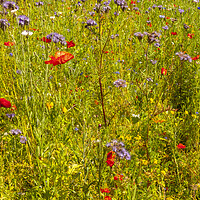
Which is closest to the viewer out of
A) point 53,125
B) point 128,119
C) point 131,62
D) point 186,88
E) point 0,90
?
point 53,125

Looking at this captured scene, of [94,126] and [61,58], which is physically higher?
[61,58]

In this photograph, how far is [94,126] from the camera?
2.00 metres

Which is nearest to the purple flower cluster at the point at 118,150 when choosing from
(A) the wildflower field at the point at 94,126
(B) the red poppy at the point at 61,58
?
(A) the wildflower field at the point at 94,126

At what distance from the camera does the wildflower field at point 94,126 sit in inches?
55.6

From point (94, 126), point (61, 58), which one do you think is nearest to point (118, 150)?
point (94, 126)

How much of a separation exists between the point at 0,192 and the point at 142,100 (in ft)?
5.58

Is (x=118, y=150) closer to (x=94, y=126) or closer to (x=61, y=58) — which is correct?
(x=94, y=126)

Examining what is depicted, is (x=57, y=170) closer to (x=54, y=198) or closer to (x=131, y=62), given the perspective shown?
(x=54, y=198)

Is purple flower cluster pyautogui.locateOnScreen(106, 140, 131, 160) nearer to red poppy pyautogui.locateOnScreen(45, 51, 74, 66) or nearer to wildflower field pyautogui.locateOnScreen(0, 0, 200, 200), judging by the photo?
wildflower field pyautogui.locateOnScreen(0, 0, 200, 200)

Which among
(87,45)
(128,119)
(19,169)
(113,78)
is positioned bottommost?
(19,169)

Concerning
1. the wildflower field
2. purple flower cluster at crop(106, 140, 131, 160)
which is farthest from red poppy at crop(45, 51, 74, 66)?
purple flower cluster at crop(106, 140, 131, 160)

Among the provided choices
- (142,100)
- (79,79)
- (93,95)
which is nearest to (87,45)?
(79,79)

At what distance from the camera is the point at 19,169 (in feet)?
5.41

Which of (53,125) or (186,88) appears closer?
(53,125)
